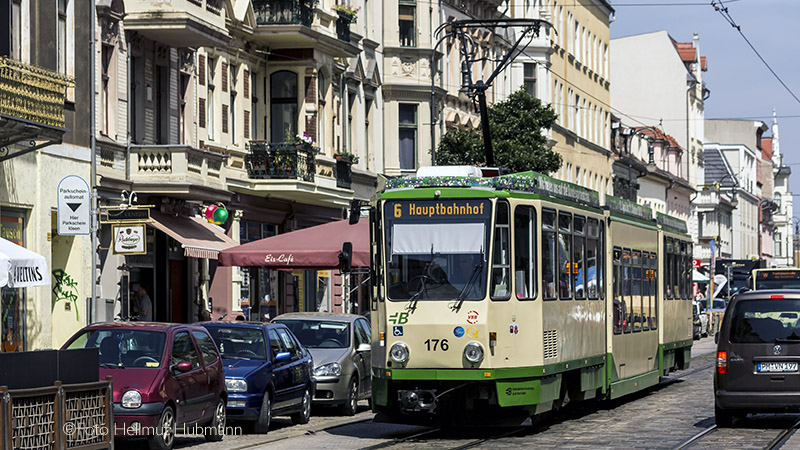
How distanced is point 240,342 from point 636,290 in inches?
288

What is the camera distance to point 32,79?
78.2 ft

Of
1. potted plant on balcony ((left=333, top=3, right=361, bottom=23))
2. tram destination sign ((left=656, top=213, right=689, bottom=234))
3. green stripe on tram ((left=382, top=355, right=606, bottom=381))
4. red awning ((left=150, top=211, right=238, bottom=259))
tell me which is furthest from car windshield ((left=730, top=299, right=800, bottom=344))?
potted plant on balcony ((left=333, top=3, right=361, bottom=23))

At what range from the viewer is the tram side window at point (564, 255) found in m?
20.3

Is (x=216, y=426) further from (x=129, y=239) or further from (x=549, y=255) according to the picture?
(x=129, y=239)

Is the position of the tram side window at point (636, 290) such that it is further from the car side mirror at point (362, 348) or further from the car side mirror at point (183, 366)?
the car side mirror at point (183, 366)

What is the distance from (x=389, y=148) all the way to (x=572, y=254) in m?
25.7

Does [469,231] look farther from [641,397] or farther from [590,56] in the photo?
[590,56]

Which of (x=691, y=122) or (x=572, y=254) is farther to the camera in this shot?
(x=691, y=122)

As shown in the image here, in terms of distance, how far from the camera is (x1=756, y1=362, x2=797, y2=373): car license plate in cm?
1923

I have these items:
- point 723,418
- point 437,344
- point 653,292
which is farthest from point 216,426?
point 653,292

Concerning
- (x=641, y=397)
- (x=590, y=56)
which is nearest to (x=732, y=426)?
(x=641, y=397)

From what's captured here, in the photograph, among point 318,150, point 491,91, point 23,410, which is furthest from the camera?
point 491,91

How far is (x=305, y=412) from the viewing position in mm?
22062

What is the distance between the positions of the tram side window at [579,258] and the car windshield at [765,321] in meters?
2.37
